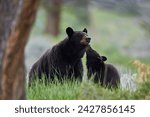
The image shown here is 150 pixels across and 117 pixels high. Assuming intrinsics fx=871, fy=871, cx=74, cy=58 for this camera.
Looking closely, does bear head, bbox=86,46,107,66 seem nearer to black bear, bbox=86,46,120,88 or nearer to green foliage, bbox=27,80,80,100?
black bear, bbox=86,46,120,88

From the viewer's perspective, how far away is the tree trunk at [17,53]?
27.1ft

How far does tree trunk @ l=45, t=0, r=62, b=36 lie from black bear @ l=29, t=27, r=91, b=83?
2095 centimetres

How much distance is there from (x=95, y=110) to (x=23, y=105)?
2.56 ft

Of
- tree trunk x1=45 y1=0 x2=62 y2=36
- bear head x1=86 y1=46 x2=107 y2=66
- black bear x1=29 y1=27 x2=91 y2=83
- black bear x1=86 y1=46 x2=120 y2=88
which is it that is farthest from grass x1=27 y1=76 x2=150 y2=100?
tree trunk x1=45 y1=0 x2=62 y2=36

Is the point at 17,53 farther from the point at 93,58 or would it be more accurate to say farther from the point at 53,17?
the point at 53,17

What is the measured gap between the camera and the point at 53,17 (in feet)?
119

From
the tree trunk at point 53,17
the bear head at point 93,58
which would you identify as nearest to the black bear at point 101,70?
the bear head at point 93,58

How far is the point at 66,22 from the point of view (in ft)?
146

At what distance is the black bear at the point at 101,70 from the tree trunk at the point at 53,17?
20888 mm

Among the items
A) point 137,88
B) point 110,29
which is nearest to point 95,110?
point 137,88

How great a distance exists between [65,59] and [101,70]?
1.84 ft

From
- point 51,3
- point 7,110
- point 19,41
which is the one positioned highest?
point 51,3

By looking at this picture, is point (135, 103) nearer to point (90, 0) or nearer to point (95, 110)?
point (95, 110)

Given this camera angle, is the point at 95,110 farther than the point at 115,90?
No
